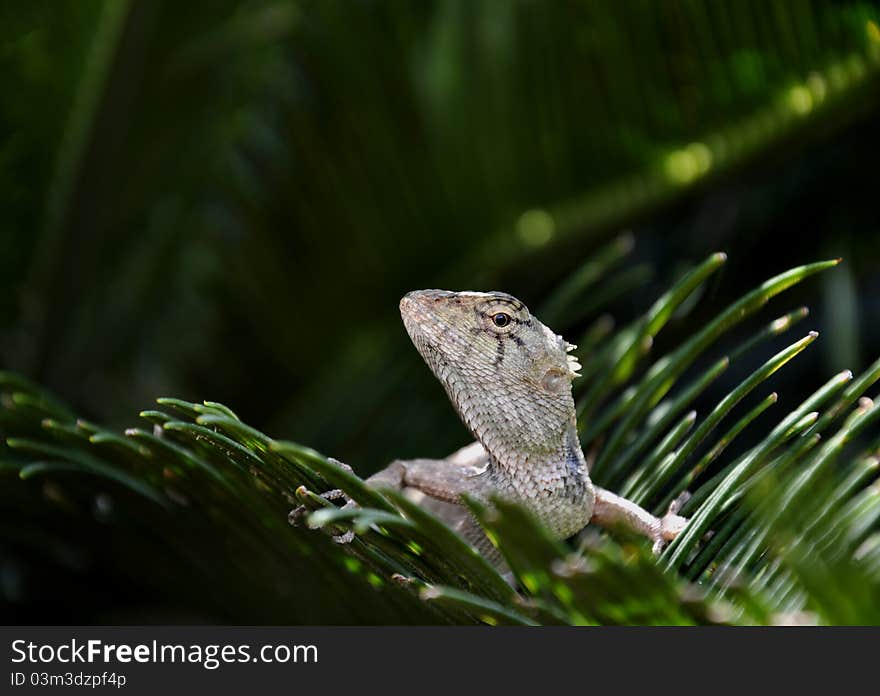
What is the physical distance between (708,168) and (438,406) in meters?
1.05

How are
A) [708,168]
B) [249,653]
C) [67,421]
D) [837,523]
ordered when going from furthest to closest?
[708,168]
[67,421]
[249,653]
[837,523]

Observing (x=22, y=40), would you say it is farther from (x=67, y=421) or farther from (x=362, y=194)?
(x=67, y=421)

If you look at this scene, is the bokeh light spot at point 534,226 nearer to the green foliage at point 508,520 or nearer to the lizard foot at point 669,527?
the green foliage at point 508,520

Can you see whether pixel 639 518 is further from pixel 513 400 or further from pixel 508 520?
pixel 508 520

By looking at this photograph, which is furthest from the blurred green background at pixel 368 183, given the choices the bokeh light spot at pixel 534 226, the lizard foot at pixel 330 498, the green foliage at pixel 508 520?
the lizard foot at pixel 330 498

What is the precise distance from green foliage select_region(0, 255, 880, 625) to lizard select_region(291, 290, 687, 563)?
0.39ft

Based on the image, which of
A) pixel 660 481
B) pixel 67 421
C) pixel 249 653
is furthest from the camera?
pixel 67 421

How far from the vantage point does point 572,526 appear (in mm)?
1786

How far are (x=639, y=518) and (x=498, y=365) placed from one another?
362 mm

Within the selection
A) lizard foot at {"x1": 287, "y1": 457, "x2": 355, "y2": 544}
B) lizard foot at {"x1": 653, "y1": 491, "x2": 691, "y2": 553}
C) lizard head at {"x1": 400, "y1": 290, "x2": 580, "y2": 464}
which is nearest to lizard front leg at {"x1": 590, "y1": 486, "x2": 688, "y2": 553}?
lizard foot at {"x1": 653, "y1": 491, "x2": 691, "y2": 553}

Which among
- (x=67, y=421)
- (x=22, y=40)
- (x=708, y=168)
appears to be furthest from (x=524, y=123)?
(x=67, y=421)

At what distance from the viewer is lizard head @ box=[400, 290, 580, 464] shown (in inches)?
70.8

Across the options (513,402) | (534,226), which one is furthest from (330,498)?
(534,226)

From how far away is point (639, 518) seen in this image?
1699mm
